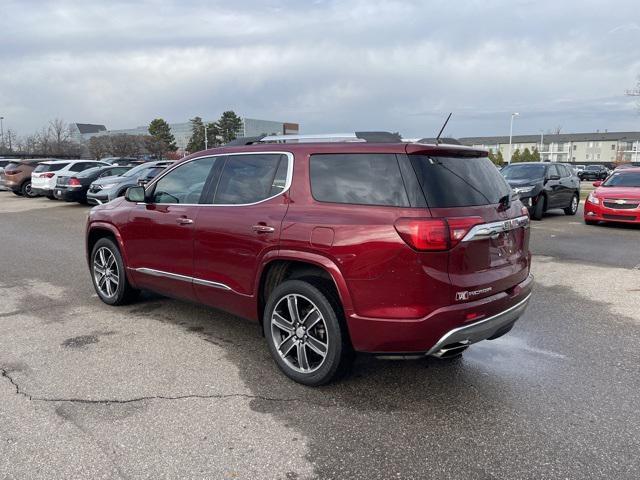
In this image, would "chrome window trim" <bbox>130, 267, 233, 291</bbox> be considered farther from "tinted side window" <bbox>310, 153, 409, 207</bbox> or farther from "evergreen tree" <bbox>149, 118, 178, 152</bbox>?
"evergreen tree" <bbox>149, 118, 178, 152</bbox>

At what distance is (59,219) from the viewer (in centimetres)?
1457

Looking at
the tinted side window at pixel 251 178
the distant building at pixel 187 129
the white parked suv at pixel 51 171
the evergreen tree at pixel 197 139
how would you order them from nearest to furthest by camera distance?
1. the tinted side window at pixel 251 178
2. the white parked suv at pixel 51 171
3. the distant building at pixel 187 129
4. the evergreen tree at pixel 197 139

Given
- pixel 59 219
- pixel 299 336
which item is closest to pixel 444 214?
pixel 299 336

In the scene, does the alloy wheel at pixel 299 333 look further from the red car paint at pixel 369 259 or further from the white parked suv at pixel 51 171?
the white parked suv at pixel 51 171

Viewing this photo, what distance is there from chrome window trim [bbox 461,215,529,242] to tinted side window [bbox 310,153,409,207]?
0.46 metres

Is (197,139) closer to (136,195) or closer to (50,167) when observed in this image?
(50,167)

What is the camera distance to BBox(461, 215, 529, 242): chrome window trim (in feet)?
10.9

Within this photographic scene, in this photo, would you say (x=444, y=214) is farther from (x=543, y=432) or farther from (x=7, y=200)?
(x=7, y=200)

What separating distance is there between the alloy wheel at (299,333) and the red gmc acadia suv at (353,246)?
1 cm

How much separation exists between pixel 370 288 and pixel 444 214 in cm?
66

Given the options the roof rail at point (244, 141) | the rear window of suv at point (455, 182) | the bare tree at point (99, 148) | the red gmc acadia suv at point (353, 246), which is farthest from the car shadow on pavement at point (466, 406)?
the bare tree at point (99, 148)

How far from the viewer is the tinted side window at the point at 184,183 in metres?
4.75

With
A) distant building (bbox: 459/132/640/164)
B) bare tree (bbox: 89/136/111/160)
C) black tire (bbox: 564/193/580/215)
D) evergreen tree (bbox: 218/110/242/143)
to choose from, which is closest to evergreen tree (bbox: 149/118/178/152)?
evergreen tree (bbox: 218/110/242/143)

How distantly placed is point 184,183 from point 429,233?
267 cm
